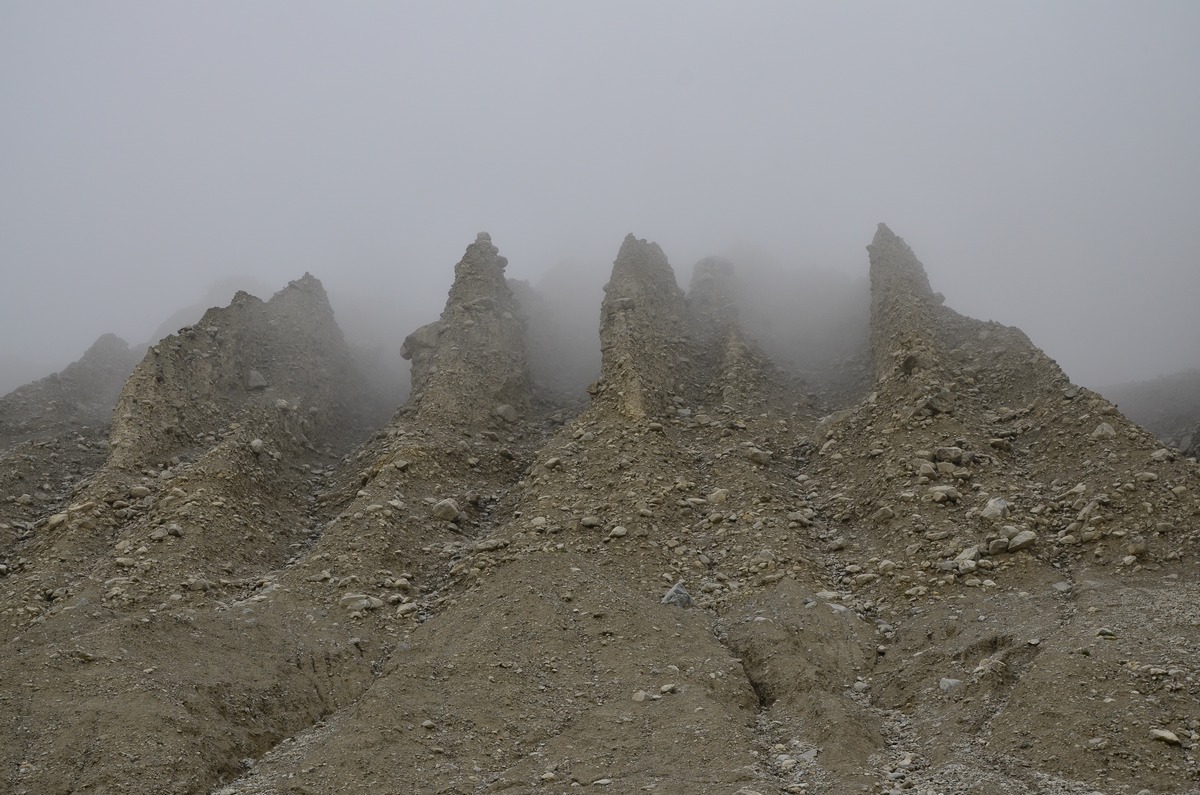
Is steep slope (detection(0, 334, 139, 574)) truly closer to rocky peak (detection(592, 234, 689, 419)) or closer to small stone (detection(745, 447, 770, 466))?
rocky peak (detection(592, 234, 689, 419))

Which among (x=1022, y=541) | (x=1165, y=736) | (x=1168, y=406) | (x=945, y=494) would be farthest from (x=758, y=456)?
(x=1168, y=406)

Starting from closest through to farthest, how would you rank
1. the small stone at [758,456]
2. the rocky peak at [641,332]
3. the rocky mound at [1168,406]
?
1. the small stone at [758,456]
2. the rocky peak at [641,332]
3. the rocky mound at [1168,406]

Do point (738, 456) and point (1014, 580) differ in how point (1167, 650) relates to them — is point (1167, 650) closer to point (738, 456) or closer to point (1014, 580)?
point (1014, 580)

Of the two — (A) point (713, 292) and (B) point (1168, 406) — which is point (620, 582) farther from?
(B) point (1168, 406)

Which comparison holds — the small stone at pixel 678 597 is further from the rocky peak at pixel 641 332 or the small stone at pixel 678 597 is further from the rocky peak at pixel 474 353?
the rocky peak at pixel 474 353

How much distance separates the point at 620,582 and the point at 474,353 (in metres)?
13.1

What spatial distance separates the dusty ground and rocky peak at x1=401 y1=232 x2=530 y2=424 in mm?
194

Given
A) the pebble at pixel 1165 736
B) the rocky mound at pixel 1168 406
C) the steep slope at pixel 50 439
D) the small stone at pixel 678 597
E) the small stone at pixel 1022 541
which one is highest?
the steep slope at pixel 50 439

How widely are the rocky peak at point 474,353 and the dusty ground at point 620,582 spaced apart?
0.19 meters

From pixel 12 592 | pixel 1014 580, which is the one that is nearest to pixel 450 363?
pixel 12 592

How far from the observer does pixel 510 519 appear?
20875 mm

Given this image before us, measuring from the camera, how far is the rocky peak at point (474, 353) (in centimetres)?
2612

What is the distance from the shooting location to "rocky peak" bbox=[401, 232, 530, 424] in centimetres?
2612

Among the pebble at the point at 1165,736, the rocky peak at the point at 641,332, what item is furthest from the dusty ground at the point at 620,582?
the rocky peak at the point at 641,332
